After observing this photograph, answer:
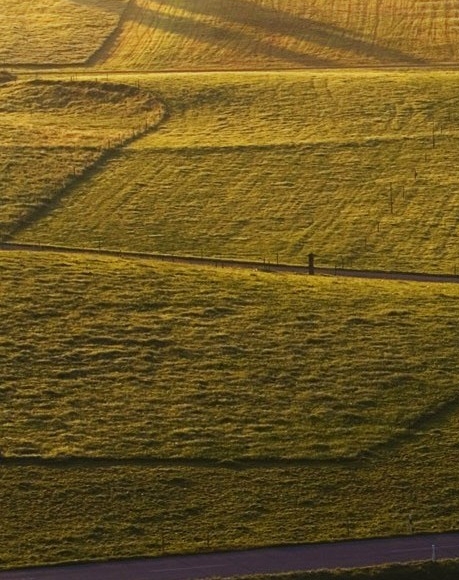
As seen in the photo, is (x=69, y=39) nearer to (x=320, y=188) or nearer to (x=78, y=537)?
(x=320, y=188)

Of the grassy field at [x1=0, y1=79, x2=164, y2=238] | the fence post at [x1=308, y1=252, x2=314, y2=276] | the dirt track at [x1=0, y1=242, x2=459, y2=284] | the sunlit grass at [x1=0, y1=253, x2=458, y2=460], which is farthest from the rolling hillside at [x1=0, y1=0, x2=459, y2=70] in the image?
the sunlit grass at [x1=0, y1=253, x2=458, y2=460]

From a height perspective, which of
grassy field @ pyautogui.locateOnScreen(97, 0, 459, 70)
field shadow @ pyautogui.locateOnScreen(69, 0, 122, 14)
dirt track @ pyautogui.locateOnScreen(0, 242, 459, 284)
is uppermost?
field shadow @ pyautogui.locateOnScreen(69, 0, 122, 14)

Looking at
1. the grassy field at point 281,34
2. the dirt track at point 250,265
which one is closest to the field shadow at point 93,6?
the grassy field at point 281,34

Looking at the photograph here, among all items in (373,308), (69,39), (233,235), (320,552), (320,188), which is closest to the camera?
(320,552)

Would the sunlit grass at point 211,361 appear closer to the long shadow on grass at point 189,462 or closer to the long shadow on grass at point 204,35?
the long shadow on grass at point 189,462

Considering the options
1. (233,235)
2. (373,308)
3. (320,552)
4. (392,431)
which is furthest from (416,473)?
(233,235)

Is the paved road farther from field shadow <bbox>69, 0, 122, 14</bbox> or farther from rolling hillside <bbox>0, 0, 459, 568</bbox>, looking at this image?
field shadow <bbox>69, 0, 122, 14</bbox>
